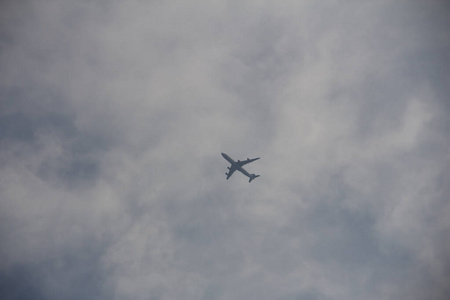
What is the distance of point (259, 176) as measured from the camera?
626 feet

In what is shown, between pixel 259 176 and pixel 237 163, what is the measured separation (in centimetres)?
2402

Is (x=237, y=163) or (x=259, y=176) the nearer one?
(x=237, y=163)

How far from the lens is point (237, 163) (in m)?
174
